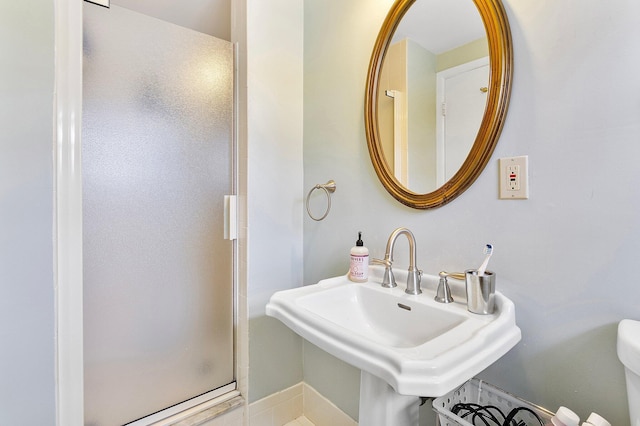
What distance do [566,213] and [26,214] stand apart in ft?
5.27

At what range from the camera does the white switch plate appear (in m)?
0.83

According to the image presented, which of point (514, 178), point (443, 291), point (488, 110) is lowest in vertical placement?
point (443, 291)

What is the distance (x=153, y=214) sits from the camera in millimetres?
1255

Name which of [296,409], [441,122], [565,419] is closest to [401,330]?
[565,419]

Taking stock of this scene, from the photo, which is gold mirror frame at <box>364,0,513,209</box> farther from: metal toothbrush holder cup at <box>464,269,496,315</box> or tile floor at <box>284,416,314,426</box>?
tile floor at <box>284,416,314,426</box>

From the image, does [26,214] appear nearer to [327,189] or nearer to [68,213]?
[68,213]

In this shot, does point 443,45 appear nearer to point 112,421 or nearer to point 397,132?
point 397,132

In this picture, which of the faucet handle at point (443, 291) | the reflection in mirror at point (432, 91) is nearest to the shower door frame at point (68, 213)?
the reflection in mirror at point (432, 91)

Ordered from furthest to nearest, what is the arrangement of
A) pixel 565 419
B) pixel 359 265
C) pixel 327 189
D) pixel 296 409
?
pixel 296 409 < pixel 327 189 < pixel 359 265 < pixel 565 419

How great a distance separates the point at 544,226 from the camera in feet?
2.64

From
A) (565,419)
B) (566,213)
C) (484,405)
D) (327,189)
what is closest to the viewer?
(565,419)

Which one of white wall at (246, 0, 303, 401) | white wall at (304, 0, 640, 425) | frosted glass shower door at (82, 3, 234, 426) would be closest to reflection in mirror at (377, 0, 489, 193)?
white wall at (304, 0, 640, 425)

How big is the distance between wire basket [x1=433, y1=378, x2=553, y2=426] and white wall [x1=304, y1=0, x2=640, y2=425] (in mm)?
52

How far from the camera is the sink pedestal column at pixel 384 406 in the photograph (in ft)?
2.58
